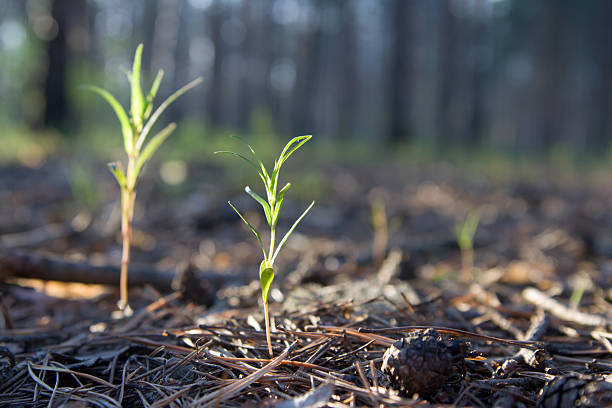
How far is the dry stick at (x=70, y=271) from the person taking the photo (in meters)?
1.51

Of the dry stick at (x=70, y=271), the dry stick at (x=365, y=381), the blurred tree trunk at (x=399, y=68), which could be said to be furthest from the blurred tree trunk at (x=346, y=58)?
the dry stick at (x=365, y=381)

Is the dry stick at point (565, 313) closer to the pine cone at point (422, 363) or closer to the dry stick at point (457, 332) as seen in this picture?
the dry stick at point (457, 332)

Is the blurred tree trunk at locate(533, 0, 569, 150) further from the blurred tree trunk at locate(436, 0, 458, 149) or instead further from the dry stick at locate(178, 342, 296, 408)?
the dry stick at locate(178, 342, 296, 408)

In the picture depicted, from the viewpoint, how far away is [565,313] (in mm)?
1399

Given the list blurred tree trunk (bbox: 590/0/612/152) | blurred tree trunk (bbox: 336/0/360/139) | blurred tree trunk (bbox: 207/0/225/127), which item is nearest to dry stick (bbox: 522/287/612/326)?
blurred tree trunk (bbox: 207/0/225/127)

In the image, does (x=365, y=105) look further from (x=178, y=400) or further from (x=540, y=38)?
(x=178, y=400)

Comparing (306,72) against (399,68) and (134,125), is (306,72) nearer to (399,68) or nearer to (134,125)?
(399,68)

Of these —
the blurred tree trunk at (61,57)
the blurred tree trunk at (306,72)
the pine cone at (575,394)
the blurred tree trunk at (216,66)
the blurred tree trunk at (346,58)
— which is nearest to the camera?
the pine cone at (575,394)

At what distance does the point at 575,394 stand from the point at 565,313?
2.19 feet

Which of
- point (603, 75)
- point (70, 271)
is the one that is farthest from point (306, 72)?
point (70, 271)

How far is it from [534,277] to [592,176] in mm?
6299

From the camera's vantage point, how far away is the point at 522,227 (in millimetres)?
3225

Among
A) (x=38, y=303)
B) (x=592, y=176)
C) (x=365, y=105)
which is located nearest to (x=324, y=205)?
(x=38, y=303)

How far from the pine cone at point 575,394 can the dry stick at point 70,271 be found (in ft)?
4.14
